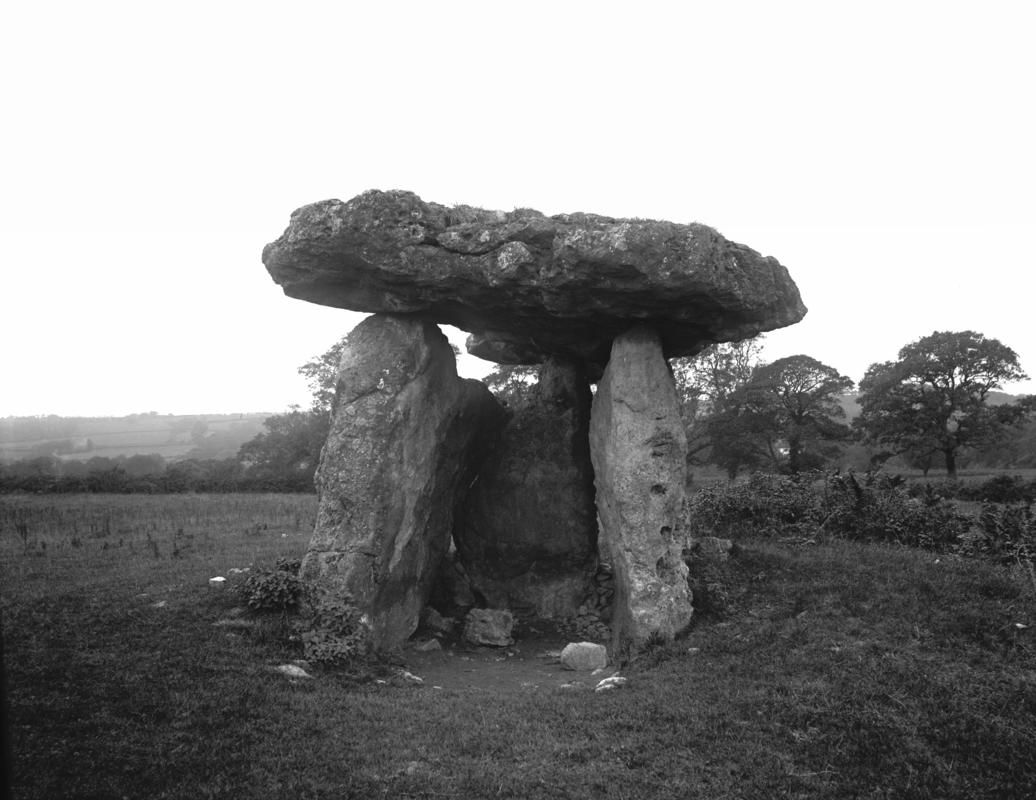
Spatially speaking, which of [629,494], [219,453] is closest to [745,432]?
[629,494]

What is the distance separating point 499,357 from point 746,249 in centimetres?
611

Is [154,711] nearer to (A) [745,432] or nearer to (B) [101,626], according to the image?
(B) [101,626]

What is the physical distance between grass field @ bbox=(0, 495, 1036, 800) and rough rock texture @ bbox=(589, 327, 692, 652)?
0.78m

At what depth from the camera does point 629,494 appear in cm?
1215

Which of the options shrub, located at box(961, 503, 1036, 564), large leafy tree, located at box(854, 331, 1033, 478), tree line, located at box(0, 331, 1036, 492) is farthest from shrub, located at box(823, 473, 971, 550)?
large leafy tree, located at box(854, 331, 1033, 478)

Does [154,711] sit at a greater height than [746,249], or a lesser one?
lesser

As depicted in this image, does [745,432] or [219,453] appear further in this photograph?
[219,453]

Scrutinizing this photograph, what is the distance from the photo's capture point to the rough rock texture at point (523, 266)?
37.3ft

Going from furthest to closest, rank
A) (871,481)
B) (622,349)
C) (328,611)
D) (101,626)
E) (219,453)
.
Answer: (219,453) → (871,481) → (622,349) → (328,611) → (101,626)

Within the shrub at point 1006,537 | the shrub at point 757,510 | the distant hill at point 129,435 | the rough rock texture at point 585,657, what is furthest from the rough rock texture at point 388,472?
the distant hill at point 129,435

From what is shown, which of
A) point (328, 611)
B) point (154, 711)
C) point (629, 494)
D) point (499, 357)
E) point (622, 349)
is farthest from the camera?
point (499, 357)

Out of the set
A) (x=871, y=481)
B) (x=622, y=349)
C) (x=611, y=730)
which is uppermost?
(x=622, y=349)

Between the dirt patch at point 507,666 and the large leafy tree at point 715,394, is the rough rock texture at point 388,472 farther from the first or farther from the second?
the large leafy tree at point 715,394

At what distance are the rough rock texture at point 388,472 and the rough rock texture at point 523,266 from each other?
37.9 inches
